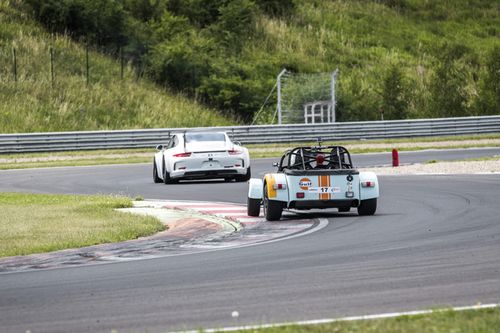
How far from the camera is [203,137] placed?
1007 inches

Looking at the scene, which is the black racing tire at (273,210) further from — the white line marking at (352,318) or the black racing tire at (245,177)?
the black racing tire at (245,177)

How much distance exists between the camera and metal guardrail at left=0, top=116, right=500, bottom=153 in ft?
127

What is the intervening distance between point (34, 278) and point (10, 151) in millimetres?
28459

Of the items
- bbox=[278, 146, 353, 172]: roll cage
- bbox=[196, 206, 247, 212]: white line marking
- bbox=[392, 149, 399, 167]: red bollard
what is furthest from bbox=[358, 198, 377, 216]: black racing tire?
bbox=[392, 149, 399, 167]: red bollard

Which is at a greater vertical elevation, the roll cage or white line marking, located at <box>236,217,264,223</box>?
the roll cage

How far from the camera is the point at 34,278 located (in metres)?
10.4

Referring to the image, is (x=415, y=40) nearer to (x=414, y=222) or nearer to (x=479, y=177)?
(x=479, y=177)

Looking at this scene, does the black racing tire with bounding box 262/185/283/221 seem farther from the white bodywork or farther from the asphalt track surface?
the asphalt track surface

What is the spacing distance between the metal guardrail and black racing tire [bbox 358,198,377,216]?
75.1ft

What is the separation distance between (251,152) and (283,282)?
94.4 ft

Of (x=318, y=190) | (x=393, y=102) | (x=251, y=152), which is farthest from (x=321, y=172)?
(x=393, y=102)

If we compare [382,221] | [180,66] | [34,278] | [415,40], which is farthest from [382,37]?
[34,278]

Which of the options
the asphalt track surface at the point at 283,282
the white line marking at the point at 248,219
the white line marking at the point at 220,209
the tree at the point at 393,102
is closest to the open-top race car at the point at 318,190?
the white line marking at the point at 248,219

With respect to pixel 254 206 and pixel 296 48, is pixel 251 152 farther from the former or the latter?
pixel 296 48
